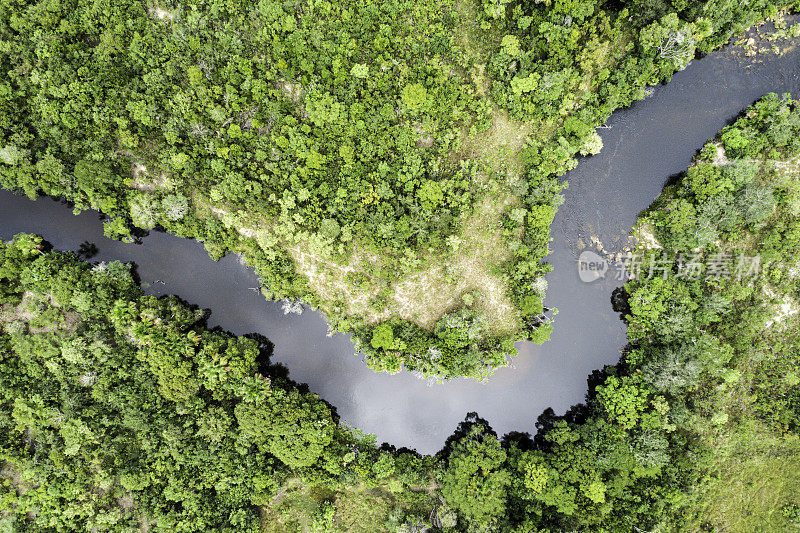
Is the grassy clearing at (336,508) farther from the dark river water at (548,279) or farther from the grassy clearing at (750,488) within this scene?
the grassy clearing at (750,488)

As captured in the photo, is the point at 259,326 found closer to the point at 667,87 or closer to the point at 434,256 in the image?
the point at 434,256

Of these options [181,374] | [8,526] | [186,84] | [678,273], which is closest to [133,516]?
[8,526]

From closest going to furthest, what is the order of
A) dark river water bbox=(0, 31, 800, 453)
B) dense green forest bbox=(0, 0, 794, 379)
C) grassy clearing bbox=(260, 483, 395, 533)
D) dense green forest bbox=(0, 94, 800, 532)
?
dense green forest bbox=(0, 0, 794, 379)
dense green forest bbox=(0, 94, 800, 532)
dark river water bbox=(0, 31, 800, 453)
grassy clearing bbox=(260, 483, 395, 533)

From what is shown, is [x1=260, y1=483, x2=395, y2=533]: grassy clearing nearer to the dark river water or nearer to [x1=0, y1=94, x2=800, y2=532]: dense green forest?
[x1=0, y1=94, x2=800, y2=532]: dense green forest

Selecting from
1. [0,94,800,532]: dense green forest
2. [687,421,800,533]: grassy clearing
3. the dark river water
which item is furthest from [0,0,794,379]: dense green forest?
[687,421,800,533]: grassy clearing

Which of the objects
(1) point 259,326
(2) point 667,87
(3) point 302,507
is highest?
(2) point 667,87

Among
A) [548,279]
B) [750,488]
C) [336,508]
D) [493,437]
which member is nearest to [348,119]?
[548,279]

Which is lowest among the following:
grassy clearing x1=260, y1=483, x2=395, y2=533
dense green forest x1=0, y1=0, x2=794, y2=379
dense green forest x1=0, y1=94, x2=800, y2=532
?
grassy clearing x1=260, y1=483, x2=395, y2=533
